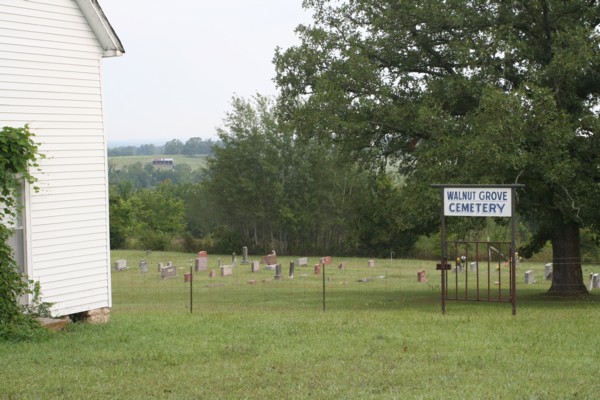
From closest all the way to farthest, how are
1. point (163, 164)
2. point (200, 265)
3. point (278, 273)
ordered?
1. point (278, 273)
2. point (200, 265)
3. point (163, 164)

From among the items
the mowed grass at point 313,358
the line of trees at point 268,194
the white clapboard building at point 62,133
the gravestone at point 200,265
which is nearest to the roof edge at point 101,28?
the white clapboard building at point 62,133

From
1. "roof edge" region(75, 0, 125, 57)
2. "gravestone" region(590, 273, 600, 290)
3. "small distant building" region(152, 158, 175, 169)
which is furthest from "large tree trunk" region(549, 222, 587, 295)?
"small distant building" region(152, 158, 175, 169)

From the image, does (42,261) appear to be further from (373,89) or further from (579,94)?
(579,94)

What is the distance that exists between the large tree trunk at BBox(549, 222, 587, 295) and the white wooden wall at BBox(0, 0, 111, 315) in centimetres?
1543

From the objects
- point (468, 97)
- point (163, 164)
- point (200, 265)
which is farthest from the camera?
point (163, 164)

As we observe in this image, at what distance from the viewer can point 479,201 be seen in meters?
14.1

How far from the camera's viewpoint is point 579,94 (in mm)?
22969

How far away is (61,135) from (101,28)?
198cm

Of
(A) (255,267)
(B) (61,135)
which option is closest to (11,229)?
(B) (61,135)

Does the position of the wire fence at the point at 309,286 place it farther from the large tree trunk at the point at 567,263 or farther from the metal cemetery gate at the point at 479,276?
the large tree trunk at the point at 567,263

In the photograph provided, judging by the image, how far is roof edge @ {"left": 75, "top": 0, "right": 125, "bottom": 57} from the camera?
1388 centimetres

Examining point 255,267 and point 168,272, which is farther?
point 255,267

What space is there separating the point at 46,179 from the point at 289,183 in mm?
51317

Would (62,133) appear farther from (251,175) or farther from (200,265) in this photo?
(251,175)
